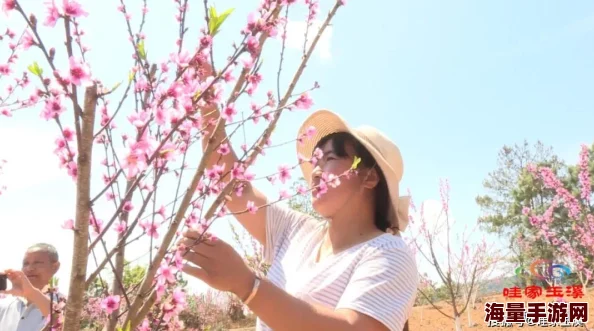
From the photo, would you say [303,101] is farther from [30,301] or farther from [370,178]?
[30,301]

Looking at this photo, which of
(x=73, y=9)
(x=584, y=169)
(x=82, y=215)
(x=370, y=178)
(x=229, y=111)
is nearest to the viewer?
(x=82, y=215)

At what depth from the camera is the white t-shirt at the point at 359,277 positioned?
1522 millimetres

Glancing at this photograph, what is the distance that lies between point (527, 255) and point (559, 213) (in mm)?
2828

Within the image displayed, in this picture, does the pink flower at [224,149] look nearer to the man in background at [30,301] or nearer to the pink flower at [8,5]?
the pink flower at [8,5]

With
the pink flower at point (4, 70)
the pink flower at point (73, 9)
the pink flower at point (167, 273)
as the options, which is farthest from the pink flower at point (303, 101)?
the pink flower at point (4, 70)

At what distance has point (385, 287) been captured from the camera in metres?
1.56

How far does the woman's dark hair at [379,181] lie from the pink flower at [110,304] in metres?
1.10

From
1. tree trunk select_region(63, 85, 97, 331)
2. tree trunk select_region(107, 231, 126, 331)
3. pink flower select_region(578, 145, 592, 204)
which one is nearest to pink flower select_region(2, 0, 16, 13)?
tree trunk select_region(63, 85, 97, 331)

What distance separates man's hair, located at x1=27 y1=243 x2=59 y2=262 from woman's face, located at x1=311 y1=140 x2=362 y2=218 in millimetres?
2648

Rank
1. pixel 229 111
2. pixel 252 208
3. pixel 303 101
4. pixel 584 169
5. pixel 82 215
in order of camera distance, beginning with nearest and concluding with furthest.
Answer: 1. pixel 82 215
2. pixel 229 111
3. pixel 252 208
4. pixel 303 101
5. pixel 584 169

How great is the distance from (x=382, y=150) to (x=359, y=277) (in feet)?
2.20

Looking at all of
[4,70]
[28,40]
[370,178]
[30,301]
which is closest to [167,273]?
[28,40]

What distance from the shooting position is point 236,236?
11141mm

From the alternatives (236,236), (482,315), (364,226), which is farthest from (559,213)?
(364,226)
